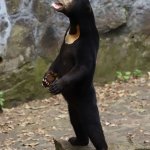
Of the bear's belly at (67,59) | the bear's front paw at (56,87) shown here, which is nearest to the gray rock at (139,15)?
the bear's belly at (67,59)

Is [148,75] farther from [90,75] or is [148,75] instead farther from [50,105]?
[90,75]

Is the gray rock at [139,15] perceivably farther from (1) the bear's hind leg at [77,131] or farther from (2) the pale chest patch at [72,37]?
(2) the pale chest patch at [72,37]

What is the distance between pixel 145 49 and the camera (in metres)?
10.4

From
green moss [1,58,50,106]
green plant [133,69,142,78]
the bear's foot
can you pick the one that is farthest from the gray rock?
the bear's foot

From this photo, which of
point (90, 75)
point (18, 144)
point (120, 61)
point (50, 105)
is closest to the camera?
point (90, 75)

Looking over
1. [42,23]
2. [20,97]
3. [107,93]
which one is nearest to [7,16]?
[42,23]

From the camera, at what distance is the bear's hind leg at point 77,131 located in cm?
450

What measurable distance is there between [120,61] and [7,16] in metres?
2.50

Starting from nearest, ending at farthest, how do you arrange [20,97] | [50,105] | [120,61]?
[50,105] → [20,97] → [120,61]

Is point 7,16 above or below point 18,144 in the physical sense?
above

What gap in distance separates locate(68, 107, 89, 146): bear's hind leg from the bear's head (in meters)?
0.91

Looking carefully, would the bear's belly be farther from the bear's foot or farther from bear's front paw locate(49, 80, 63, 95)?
the bear's foot

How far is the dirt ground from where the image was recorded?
257 inches

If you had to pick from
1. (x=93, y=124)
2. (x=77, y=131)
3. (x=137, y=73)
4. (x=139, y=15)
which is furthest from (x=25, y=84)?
(x=93, y=124)
